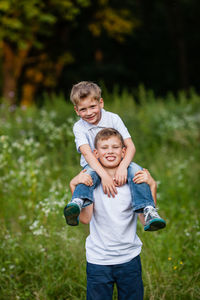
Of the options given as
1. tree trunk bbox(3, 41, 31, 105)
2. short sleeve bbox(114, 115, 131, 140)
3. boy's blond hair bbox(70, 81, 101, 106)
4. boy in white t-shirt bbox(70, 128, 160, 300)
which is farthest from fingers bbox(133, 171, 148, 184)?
tree trunk bbox(3, 41, 31, 105)

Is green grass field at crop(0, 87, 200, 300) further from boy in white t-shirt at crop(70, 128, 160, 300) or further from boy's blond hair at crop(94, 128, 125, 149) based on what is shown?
boy's blond hair at crop(94, 128, 125, 149)

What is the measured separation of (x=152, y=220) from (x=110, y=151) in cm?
51

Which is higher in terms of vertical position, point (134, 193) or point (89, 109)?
point (89, 109)

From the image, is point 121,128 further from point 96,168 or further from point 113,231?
point 113,231

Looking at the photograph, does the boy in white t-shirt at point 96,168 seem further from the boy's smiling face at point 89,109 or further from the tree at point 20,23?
the tree at point 20,23

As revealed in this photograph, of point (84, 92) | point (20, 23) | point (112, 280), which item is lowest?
point (112, 280)

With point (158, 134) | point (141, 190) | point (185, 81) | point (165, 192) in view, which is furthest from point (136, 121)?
point (185, 81)

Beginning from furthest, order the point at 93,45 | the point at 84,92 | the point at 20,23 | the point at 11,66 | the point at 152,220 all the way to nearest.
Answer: the point at 93,45 → the point at 11,66 → the point at 20,23 → the point at 84,92 → the point at 152,220

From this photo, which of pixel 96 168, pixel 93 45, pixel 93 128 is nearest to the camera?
pixel 96 168

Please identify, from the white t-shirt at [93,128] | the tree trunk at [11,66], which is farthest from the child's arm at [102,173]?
the tree trunk at [11,66]

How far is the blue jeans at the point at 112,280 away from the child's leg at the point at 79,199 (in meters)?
0.34

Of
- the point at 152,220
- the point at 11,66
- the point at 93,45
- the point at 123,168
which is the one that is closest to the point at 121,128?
the point at 123,168

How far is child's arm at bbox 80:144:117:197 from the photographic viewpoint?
209 cm

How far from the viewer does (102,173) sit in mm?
2123
